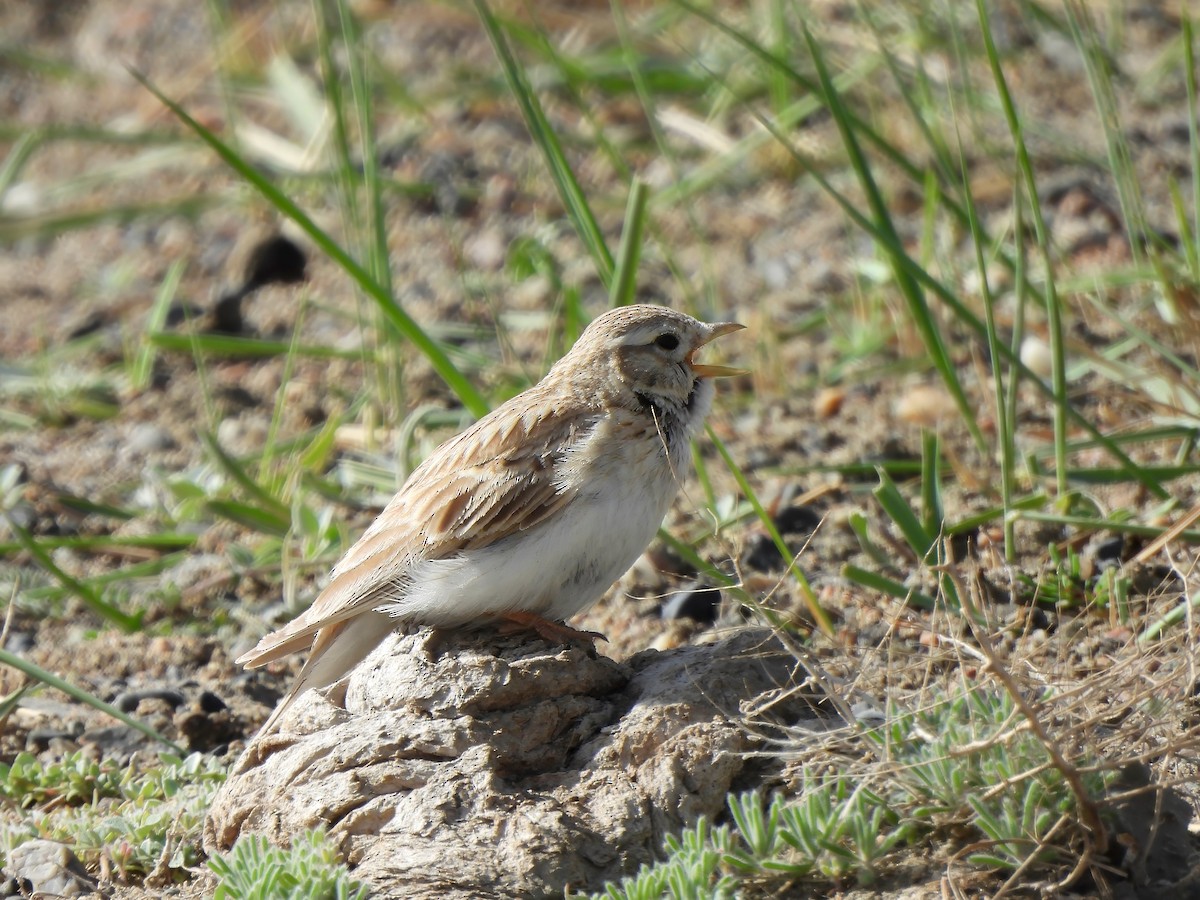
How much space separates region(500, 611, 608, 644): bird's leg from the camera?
4.20 metres

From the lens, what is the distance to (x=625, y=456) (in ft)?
14.2

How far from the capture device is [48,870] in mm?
3980

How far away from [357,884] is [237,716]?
1.57 meters

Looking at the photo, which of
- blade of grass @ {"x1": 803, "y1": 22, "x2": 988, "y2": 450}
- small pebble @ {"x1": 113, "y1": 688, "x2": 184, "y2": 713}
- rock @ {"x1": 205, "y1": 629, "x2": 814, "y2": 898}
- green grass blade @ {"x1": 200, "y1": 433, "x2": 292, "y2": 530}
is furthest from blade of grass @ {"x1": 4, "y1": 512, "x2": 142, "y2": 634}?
blade of grass @ {"x1": 803, "y1": 22, "x2": 988, "y2": 450}

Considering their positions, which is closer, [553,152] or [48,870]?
[48,870]

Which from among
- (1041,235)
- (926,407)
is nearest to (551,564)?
(1041,235)

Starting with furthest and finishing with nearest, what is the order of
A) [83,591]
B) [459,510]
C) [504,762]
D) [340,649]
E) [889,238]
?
1. [83,591]
2. [889,238]
3. [340,649]
4. [459,510]
5. [504,762]

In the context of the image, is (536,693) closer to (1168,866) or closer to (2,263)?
(1168,866)

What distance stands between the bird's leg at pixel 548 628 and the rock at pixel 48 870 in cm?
128

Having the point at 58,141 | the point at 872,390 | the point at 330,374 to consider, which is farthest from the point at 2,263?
the point at 872,390

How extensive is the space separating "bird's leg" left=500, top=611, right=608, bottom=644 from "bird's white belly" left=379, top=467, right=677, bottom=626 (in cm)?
3

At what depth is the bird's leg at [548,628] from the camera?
420cm

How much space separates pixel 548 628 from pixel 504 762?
53 cm

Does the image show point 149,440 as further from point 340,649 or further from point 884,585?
point 884,585
